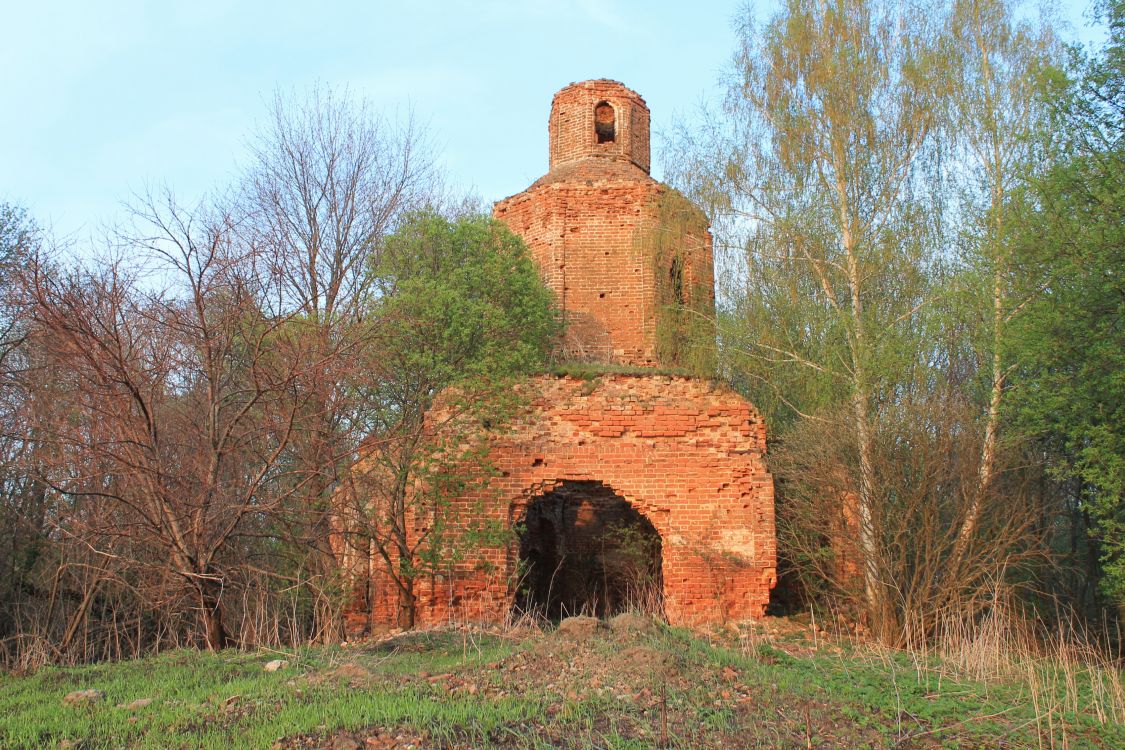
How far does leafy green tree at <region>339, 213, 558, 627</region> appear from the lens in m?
10.7

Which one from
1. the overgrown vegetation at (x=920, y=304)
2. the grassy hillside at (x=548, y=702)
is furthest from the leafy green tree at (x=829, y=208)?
the grassy hillside at (x=548, y=702)

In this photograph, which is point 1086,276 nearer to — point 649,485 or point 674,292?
point 649,485

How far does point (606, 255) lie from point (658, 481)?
516cm

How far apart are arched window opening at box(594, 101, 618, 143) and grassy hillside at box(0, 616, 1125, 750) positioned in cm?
1092

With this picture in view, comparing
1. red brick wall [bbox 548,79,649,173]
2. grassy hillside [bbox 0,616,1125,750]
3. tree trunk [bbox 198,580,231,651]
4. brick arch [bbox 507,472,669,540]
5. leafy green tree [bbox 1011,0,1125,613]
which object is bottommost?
grassy hillside [bbox 0,616,1125,750]

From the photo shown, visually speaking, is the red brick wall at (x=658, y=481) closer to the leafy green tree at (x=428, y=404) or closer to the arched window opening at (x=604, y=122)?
the leafy green tree at (x=428, y=404)

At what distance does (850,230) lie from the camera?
11906 millimetres

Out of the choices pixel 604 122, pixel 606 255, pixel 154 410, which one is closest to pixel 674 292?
pixel 606 255

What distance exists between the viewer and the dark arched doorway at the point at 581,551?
46.4 feet

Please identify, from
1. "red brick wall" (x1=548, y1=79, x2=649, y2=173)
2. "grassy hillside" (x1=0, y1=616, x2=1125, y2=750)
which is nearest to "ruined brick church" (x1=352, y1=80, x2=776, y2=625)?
"grassy hillside" (x1=0, y1=616, x2=1125, y2=750)

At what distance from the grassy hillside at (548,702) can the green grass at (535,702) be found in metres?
0.02

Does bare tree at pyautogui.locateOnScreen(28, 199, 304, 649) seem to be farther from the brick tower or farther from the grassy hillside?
the brick tower

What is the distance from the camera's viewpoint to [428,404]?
38.7 ft

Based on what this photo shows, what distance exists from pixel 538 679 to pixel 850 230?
7903 mm
